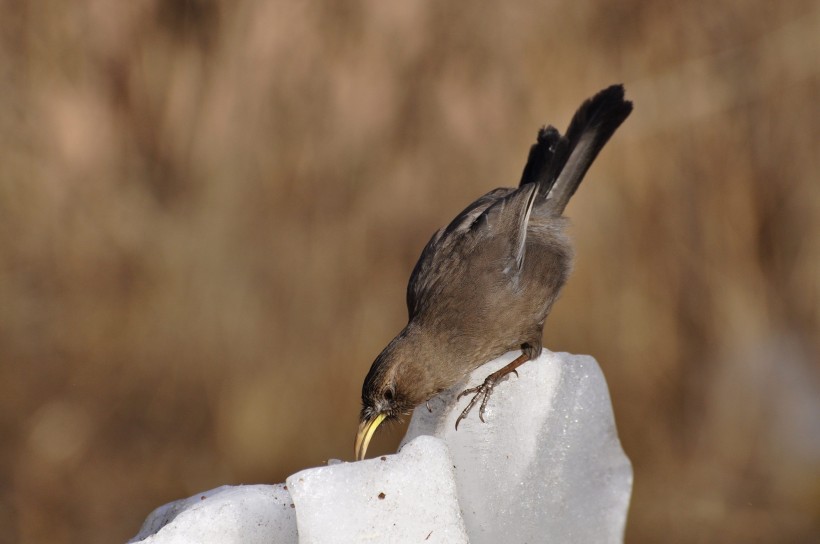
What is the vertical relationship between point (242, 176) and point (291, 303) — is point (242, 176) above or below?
above

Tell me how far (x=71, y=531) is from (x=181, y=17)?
136 centimetres

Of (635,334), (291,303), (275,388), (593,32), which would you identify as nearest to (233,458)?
(275,388)

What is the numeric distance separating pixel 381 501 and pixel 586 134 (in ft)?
4.77

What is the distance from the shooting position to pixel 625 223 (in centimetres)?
283

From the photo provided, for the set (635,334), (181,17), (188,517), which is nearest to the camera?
(188,517)

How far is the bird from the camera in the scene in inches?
72.4

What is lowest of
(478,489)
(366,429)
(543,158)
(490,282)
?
(366,429)

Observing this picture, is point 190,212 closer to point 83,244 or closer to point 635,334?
point 83,244

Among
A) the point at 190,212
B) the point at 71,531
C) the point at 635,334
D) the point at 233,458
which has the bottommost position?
the point at 71,531

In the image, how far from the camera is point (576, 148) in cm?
236

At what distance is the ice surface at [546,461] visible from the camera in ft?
3.91

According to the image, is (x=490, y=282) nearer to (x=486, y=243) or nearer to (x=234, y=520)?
(x=486, y=243)

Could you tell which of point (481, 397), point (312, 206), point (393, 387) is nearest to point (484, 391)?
point (481, 397)

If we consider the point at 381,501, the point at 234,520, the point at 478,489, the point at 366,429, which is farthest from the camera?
the point at 366,429
